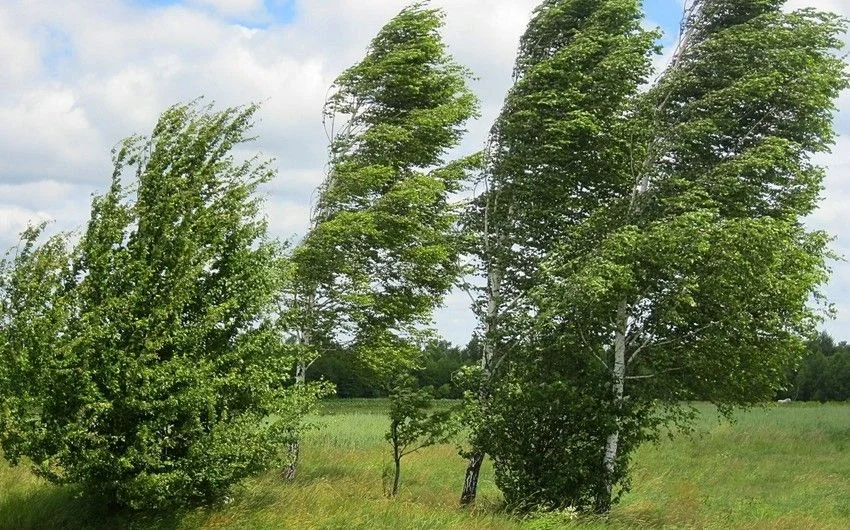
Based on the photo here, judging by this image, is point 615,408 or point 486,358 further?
point 486,358

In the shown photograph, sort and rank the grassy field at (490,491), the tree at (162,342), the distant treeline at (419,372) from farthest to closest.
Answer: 1. the distant treeline at (419,372)
2. the grassy field at (490,491)
3. the tree at (162,342)

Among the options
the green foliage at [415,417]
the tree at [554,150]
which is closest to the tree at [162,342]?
the green foliage at [415,417]

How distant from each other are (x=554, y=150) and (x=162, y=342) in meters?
12.2

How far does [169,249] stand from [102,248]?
36.9 inches

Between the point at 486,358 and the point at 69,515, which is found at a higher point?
the point at 486,358

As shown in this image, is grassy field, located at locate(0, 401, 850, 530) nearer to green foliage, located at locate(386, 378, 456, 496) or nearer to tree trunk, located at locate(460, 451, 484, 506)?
tree trunk, located at locate(460, 451, 484, 506)

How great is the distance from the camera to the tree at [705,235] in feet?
59.6

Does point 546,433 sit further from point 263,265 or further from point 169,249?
point 169,249

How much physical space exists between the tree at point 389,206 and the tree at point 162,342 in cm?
758

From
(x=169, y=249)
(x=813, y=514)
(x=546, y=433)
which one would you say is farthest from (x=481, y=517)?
(x=813, y=514)

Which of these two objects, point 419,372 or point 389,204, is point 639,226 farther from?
point 419,372

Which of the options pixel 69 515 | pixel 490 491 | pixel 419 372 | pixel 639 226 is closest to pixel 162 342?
pixel 69 515

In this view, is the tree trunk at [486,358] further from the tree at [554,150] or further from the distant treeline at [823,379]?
the distant treeline at [823,379]

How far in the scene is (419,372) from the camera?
7712 centimetres
